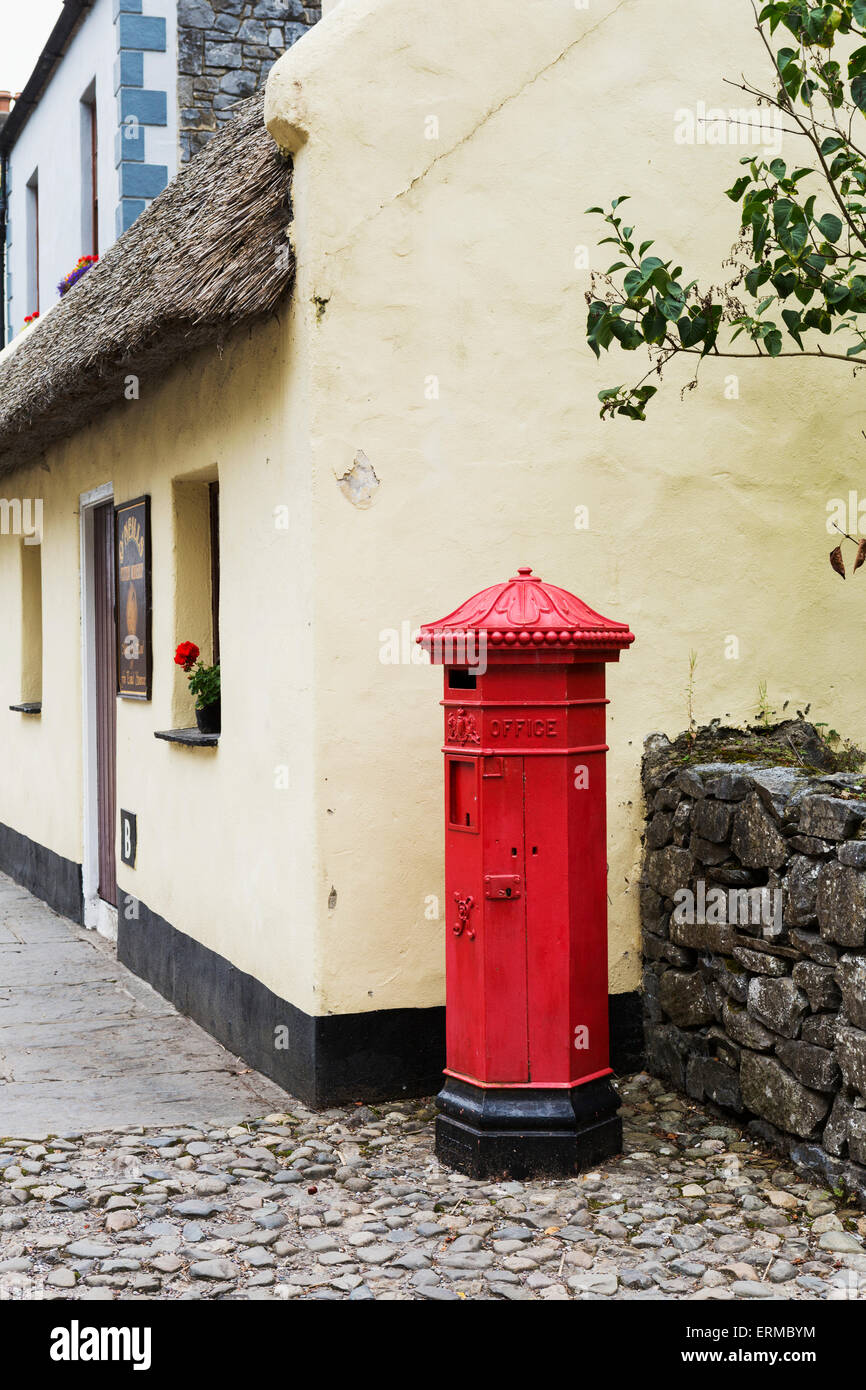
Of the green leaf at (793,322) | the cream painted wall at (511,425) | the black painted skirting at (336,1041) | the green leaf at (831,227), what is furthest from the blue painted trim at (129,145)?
the green leaf at (831,227)

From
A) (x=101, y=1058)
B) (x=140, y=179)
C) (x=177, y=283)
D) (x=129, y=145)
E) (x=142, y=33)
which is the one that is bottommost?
(x=101, y=1058)

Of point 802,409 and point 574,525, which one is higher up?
point 802,409

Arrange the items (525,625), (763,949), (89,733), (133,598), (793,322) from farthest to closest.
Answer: (89,733), (133,598), (793,322), (763,949), (525,625)

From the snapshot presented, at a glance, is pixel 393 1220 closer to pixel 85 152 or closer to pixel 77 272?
pixel 77 272

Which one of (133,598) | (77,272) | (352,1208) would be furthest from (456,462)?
(77,272)

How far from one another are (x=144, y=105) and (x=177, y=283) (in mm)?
5461

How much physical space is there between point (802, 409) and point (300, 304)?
209 cm

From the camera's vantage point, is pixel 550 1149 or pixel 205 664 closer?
pixel 550 1149

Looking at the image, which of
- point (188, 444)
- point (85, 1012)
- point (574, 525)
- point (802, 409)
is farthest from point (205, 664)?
point (802, 409)

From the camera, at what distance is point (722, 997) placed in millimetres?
4984

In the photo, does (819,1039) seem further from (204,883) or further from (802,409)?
(204,883)

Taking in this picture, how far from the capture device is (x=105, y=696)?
29.6ft

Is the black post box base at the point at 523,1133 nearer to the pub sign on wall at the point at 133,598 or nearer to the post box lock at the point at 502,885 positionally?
the post box lock at the point at 502,885

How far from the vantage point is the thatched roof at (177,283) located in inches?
205
